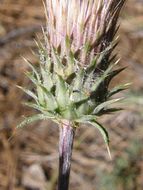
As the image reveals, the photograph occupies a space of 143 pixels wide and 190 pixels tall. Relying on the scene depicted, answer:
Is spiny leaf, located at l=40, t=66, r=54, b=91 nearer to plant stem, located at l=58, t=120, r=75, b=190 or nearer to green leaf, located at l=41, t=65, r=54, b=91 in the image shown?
green leaf, located at l=41, t=65, r=54, b=91

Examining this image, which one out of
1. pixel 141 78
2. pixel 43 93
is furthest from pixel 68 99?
pixel 141 78

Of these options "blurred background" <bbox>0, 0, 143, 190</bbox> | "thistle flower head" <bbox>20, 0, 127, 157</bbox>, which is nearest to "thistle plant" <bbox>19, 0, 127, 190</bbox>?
"thistle flower head" <bbox>20, 0, 127, 157</bbox>

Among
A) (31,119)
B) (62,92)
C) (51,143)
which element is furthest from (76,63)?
(51,143)

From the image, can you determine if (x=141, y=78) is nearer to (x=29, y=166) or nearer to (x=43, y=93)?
(x=29, y=166)

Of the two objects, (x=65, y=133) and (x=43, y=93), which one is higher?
(x=43, y=93)

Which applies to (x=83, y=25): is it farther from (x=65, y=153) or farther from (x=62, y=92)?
(x=65, y=153)

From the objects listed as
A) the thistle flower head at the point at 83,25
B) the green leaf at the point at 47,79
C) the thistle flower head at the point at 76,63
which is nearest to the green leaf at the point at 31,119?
the thistle flower head at the point at 76,63

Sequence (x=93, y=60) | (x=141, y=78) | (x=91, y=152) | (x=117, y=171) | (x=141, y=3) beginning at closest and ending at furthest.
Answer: (x=93, y=60) < (x=117, y=171) < (x=91, y=152) < (x=141, y=78) < (x=141, y=3)
